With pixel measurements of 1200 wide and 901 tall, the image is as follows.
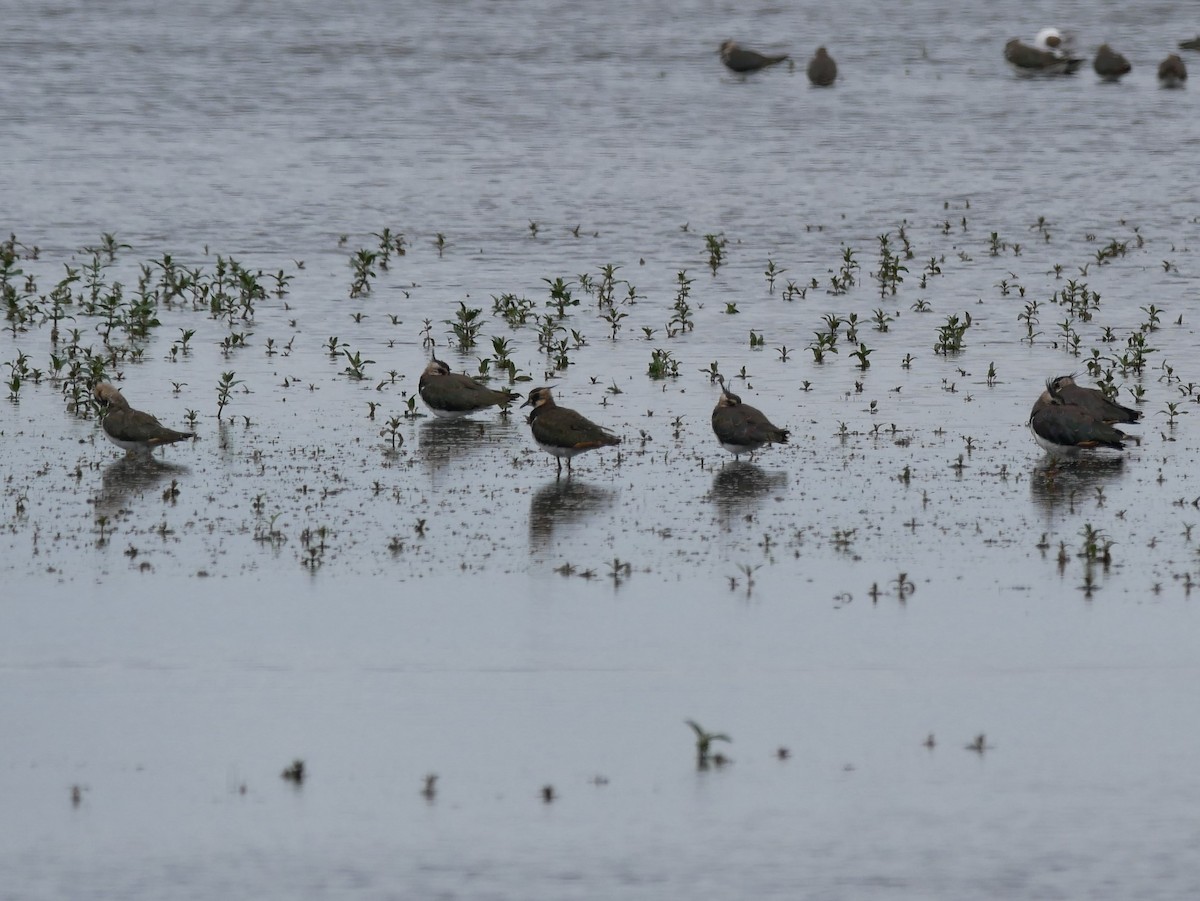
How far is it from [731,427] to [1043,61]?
118 ft

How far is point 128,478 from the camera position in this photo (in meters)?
15.7

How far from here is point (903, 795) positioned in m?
9.44

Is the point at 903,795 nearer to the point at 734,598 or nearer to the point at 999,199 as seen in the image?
the point at 734,598

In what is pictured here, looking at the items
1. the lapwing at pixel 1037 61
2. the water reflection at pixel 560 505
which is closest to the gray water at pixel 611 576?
the water reflection at pixel 560 505

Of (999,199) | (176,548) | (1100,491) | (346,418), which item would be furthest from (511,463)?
(999,199)

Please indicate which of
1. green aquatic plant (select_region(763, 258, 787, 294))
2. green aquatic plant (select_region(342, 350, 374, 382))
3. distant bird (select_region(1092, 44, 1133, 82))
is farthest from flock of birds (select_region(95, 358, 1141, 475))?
distant bird (select_region(1092, 44, 1133, 82))

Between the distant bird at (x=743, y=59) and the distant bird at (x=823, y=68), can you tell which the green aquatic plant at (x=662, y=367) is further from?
the distant bird at (x=743, y=59)

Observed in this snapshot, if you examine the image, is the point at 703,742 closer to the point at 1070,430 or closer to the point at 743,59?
the point at 1070,430

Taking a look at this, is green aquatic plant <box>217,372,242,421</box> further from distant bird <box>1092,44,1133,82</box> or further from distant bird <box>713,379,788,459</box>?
distant bird <box>1092,44,1133,82</box>

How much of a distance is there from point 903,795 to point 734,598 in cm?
315

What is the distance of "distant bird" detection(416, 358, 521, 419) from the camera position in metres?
17.8

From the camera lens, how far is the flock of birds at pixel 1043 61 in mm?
47188

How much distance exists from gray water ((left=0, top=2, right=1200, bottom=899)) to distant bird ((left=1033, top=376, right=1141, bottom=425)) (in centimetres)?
30

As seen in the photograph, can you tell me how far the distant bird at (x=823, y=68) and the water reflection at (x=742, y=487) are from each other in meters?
32.3
